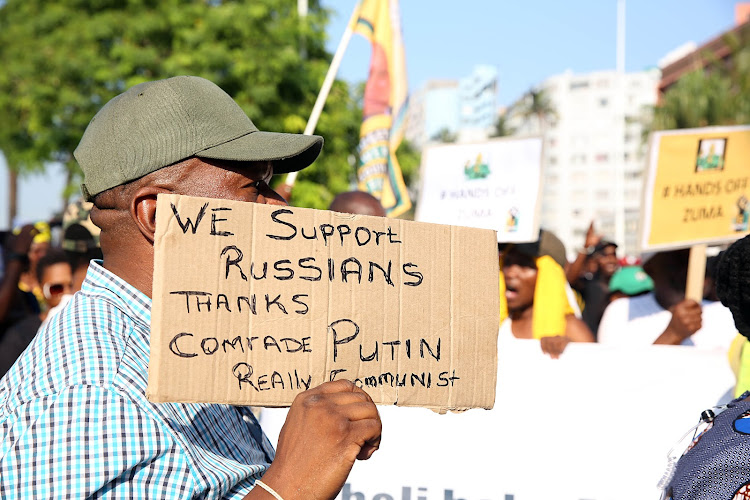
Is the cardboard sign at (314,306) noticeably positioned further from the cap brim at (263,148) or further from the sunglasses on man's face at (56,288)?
the sunglasses on man's face at (56,288)

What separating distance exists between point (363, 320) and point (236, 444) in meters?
0.35

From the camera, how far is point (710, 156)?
4.71 metres

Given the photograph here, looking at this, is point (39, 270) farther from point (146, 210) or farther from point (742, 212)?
point (742, 212)

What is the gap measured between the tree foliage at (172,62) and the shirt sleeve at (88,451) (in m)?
14.3

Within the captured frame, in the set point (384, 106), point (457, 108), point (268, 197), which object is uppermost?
point (457, 108)

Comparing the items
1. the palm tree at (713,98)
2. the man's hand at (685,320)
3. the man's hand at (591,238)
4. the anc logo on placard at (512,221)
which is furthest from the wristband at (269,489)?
the palm tree at (713,98)

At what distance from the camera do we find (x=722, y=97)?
3609 cm

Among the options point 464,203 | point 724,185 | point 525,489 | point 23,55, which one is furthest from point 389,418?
point 23,55

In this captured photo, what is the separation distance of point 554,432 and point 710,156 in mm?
2411

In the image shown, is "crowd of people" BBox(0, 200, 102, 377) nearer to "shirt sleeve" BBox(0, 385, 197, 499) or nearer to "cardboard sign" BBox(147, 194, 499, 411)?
"cardboard sign" BBox(147, 194, 499, 411)

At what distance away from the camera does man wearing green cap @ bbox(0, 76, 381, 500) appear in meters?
1.21

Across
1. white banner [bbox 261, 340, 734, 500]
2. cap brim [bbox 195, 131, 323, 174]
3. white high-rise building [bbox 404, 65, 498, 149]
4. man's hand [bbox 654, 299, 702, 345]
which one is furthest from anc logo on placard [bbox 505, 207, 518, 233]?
white high-rise building [bbox 404, 65, 498, 149]

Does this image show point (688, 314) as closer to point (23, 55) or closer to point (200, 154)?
point (200, 154)

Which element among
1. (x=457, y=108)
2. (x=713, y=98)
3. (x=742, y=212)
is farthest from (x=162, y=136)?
(x=457, y=108)
